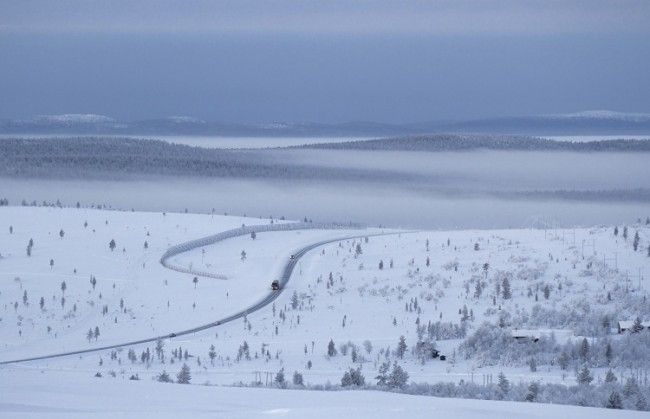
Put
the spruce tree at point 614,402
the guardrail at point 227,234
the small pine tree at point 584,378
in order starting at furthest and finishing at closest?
the guardrail at point 227,234
the small pine tree at point 584,378
the spruce tree at point 614,402

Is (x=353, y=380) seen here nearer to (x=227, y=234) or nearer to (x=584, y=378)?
(x=584, y=378)

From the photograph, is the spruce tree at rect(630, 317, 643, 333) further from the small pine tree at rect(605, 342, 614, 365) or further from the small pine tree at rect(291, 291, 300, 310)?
the small pine tree at rect(291, 291, 300, 310)

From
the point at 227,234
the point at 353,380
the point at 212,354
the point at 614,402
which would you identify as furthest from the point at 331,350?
the point at 227,234

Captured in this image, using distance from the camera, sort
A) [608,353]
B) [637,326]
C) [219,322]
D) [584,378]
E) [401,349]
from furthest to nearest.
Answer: [219,322], [637,326], [401,349], [608,353], [584,378]

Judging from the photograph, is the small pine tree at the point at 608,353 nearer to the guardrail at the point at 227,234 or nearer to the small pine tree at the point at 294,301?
the small pine tree at the point at 294,301

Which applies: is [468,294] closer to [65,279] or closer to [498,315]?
[498,315]

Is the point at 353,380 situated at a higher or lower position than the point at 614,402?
lower

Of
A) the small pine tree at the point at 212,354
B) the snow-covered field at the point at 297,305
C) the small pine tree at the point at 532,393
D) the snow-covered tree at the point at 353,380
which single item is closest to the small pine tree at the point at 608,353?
the snow-covered field at the point at 297,305
